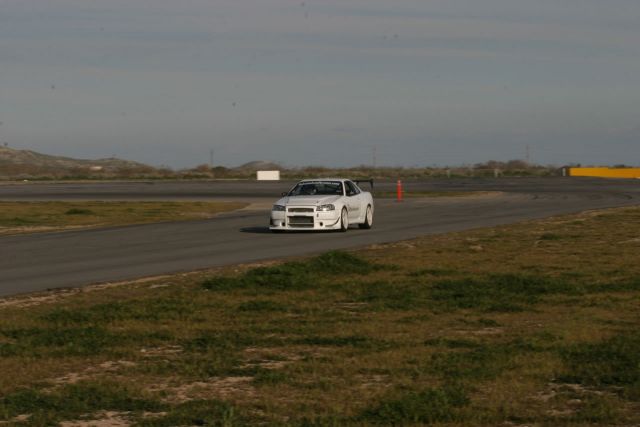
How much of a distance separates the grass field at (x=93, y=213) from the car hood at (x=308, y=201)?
7.77 metres

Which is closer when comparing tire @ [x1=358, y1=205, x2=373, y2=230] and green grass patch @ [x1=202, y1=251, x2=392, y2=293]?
green grass patch @ [x1=202, y1=251, x2=392, y2=293]

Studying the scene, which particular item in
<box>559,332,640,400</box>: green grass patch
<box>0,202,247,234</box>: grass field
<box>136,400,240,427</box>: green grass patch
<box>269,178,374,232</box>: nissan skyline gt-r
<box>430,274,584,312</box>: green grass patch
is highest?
<box>269,178,374,232</box>: nissan skyline gt-r

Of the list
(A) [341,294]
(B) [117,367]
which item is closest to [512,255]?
(A) [341,294]

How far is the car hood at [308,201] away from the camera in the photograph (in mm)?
31062

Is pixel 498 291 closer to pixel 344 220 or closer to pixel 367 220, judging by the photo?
pixel 344 220

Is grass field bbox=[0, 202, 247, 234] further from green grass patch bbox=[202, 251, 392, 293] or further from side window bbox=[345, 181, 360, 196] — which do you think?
green grass patch bbox=[202, 251, 392, 293]

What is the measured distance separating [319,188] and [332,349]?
21759 millimetres

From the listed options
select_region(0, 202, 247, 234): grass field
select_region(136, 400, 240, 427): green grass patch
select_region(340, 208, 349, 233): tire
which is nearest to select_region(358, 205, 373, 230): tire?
select_region(340, 208, 349, 233): tire

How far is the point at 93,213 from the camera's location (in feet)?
143

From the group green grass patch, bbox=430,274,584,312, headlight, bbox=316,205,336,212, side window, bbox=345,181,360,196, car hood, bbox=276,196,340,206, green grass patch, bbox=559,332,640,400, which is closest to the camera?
green grass patch, bbox=559,332,640,400

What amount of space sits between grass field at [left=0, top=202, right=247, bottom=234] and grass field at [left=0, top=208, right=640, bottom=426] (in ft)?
61.8

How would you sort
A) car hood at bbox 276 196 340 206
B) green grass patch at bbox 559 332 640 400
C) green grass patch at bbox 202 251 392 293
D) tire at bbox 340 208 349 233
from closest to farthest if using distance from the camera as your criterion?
green grass patch at bbox 559 332 640 400 → green grass patch at bbox 202 251 392 293 → car hood at bbox 276 196 340 206 → tire at bbox 340 208 349 233

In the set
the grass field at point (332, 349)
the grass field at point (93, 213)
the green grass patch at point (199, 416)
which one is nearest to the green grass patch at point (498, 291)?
the grass field at point (332, 349)

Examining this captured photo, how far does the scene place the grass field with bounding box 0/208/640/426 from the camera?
8336mm
